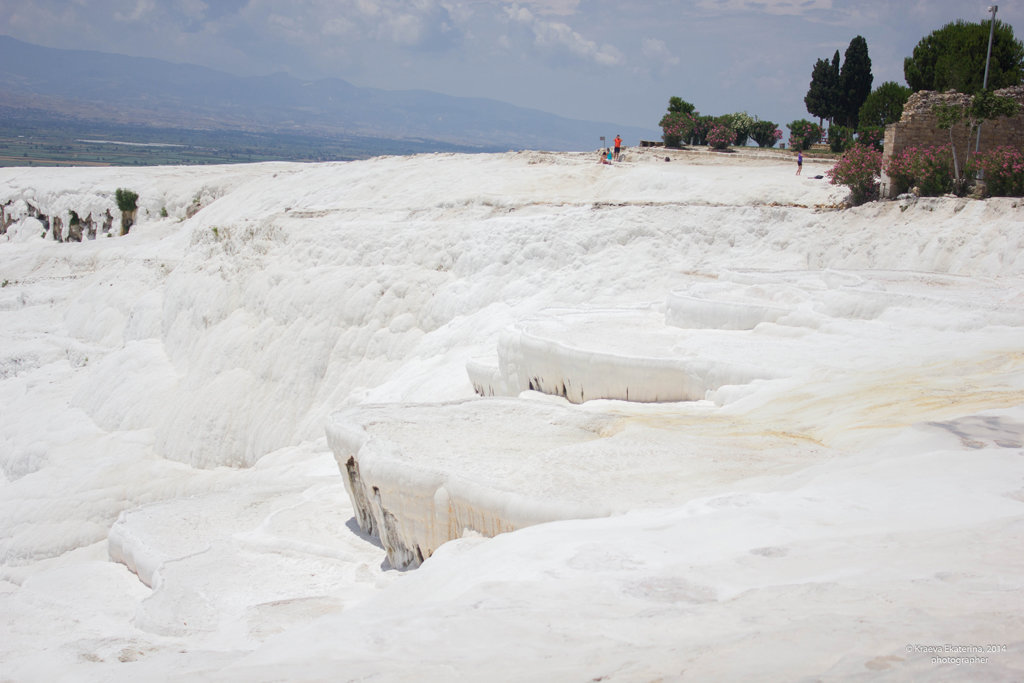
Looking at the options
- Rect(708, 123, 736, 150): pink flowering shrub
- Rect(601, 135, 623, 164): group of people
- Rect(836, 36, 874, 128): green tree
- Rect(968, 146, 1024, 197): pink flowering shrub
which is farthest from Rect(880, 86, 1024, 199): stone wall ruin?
Rect(836, 36, 874, 128): green tree

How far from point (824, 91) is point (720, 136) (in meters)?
7.38

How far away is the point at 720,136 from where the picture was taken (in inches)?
1063

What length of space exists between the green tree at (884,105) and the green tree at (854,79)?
5794 millimetres

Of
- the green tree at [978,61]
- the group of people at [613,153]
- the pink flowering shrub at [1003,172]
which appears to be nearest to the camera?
the pink flowering shrub at [1003,172]

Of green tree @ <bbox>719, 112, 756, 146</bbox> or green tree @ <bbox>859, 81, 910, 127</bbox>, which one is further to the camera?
green tree @ <bbox>719, 112, 756, 146</bbox>

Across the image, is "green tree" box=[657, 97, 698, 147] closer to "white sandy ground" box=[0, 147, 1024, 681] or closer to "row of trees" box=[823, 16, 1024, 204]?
"white sandy ground" box=[0, 147, 1024, 681]

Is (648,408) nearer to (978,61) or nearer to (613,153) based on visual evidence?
(978,61)

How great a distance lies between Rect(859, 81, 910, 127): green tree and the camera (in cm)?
2438

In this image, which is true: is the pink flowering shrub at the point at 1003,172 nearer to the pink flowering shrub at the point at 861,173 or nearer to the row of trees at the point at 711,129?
the pink flowering shrub at the point at 861,173

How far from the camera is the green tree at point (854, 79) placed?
1222 inches

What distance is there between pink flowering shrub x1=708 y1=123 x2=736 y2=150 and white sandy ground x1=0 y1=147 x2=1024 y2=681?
404 centimetres

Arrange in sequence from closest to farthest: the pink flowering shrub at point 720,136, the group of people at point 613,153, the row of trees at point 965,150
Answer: the row of trees at point 965,150, the group of people at point 613,153, the pink flowering shrub at point 720,136

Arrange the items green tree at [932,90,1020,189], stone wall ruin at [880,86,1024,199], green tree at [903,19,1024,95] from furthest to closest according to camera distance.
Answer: green tree at [903,19,1024,95] < stone wall ruin at [880,86,1024,199] < green tree at [932,90,1020,189]

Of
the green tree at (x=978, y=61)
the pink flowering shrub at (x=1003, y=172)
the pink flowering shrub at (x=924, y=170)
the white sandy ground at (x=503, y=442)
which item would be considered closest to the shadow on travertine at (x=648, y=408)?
the white sandy ground at (x=503, y=442)
